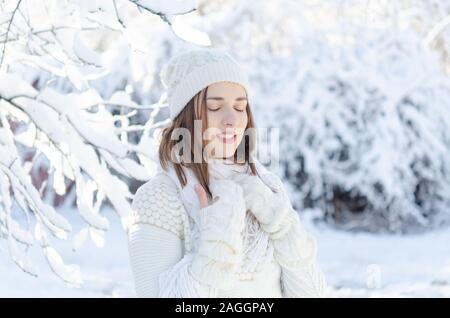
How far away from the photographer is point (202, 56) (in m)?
2.32

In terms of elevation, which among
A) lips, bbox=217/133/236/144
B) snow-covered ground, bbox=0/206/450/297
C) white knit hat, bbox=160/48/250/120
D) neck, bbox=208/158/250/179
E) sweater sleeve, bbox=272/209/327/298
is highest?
white knit hat, bbox=160/48/250/120

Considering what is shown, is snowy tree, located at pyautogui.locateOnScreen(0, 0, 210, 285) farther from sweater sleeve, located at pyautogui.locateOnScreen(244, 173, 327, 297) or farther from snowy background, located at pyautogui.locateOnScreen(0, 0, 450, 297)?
snowy background, located at pyautogui.locateOnScreen(0, 0, 450, 297)

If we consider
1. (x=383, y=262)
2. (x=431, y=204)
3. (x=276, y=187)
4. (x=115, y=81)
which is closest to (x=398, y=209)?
(x=431, y=204)

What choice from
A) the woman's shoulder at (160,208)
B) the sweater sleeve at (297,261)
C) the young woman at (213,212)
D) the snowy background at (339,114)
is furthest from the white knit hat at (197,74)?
the snowy background at (339,114)

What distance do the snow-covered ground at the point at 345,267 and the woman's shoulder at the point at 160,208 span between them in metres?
3.96

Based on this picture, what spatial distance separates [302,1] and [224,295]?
7.95 metres

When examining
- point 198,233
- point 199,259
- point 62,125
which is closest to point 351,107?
point 62,125

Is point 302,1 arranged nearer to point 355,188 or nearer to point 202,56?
point 355,188

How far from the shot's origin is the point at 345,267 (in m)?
7.49

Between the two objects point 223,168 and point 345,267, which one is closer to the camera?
point 223,168

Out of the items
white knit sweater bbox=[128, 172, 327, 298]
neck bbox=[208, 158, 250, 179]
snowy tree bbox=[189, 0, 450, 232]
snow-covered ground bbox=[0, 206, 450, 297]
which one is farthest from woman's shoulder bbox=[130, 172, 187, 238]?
snowy tree bbox=[189, 0, 450, 232]

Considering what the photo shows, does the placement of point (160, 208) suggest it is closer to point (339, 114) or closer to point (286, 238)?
point (286, 238)

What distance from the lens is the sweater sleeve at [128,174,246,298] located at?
1.98 m

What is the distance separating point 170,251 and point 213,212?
5.7 inches
